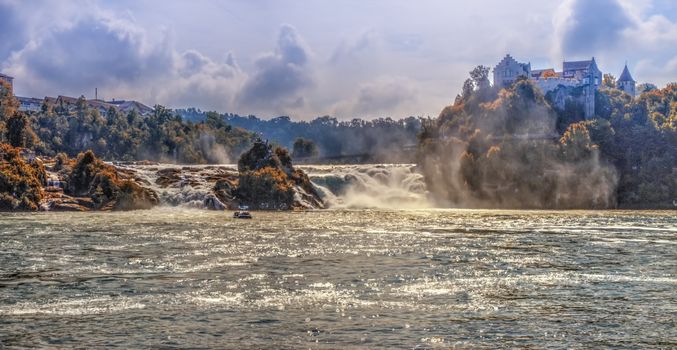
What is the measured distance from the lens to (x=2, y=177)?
124375 mm

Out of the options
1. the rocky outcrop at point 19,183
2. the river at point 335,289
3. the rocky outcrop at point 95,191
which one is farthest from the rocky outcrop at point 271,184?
the river at point 335,289

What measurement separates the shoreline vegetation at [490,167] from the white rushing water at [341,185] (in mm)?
2053

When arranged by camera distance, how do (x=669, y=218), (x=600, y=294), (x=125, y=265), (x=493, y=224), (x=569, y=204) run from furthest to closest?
(x=569, y=204) < (x=669, y=218) < (x=493, y=224) < (x=125, y=265) < (x=600, y=294)

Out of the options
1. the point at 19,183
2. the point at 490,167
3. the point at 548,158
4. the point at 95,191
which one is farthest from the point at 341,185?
the point at 19,183

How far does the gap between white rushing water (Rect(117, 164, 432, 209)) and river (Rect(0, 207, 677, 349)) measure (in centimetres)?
5182

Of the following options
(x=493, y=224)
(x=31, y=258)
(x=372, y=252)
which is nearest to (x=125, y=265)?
(x=31, y=258)

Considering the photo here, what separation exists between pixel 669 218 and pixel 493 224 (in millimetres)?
31008

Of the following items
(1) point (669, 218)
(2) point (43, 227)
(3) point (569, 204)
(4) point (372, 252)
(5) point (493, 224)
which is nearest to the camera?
(4) point (372, 252)

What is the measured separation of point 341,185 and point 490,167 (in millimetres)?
32702

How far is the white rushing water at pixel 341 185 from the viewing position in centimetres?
13588

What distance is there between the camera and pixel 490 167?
16125 cm

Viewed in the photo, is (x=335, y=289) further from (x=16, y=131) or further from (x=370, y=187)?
(x=16, y=131)

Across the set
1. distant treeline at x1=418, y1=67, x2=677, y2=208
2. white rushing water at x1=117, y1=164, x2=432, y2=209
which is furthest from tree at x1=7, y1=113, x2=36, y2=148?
distant treeline at x1=418, y1=67, x2=677, y2=208

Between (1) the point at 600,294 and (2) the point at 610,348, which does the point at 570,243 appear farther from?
(2) the point at 610,348
